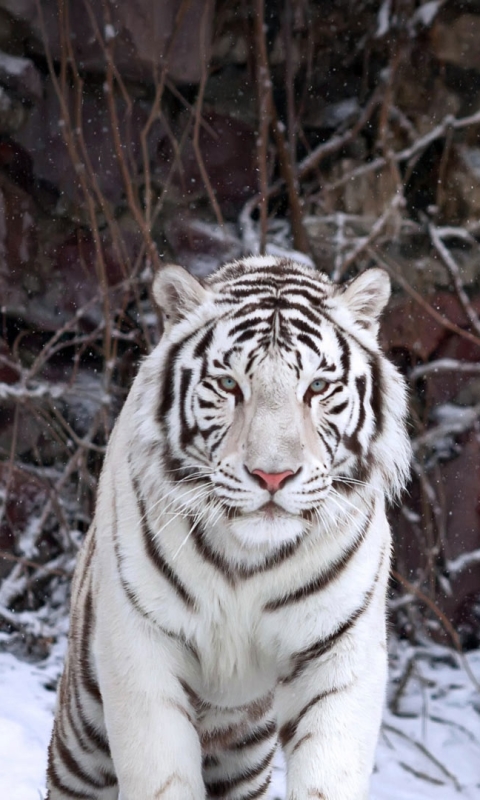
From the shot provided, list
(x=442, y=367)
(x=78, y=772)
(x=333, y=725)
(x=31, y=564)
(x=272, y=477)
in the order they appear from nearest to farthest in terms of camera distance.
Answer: (x=272, y=477), (x=333, y=725), (x=78, y=772), (x=31, y=564), (x=442, y=367)

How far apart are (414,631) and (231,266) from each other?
6.97ft

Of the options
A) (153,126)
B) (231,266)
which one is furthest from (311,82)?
(231,266)

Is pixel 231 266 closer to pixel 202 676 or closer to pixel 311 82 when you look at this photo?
pixel 202 676

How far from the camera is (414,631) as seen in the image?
11.7ft

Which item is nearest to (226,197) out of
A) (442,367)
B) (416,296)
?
(416,296)

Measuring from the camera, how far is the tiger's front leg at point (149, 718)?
154cm

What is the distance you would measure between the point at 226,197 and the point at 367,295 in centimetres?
213

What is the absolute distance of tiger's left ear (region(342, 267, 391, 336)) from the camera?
1.68 metres

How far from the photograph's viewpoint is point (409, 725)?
133 inches

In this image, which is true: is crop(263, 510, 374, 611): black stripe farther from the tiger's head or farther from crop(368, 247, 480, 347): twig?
crop(368, 247, 480, 347): twig

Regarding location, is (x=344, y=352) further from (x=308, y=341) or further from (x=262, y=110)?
(x=262, y=110)

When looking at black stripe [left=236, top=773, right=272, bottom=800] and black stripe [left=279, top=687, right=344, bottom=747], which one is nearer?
black stripe [left=279, top=687, right=344, bottom=747]

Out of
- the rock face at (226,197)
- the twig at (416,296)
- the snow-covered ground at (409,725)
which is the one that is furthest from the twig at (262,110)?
the snow-covered ground at (409,725)

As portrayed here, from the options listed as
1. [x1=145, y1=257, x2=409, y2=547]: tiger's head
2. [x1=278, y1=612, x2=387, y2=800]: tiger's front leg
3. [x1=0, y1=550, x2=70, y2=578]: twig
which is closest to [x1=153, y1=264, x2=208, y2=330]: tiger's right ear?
Answer: [x1=145, y1=257, x2=409, y2=547]: tiger's head
